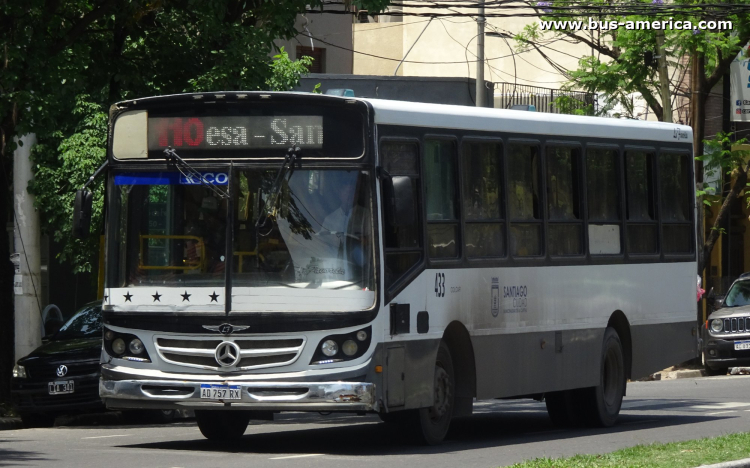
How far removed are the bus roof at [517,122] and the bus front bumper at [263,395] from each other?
221 cm

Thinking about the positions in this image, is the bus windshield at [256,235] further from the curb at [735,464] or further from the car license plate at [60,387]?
the car license plate at [60,387]

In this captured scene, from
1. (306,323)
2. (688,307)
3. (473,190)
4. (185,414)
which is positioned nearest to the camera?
(306,323)

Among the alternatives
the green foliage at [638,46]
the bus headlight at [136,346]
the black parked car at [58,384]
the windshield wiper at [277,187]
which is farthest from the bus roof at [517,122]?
the green foliage at [638,46]

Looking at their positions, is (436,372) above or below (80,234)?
below

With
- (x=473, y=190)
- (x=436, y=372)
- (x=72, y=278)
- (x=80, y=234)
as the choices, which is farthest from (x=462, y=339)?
(x=72, y=278)

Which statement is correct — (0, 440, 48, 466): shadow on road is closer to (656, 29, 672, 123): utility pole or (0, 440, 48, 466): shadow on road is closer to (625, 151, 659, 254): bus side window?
(625, 151, 659, 254): bus side window

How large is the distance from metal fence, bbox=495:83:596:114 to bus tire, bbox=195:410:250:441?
13.7 m

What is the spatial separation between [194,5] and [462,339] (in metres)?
6.07

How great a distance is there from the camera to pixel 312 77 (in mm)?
29531

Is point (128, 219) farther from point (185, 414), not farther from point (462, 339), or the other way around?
point (185, 414)

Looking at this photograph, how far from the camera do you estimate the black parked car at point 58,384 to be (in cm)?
1661

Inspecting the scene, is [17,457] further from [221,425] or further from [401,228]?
[401,228]

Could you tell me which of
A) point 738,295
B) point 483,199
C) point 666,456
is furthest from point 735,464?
point 738,295

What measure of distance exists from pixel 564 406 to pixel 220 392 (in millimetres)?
A: 5136
